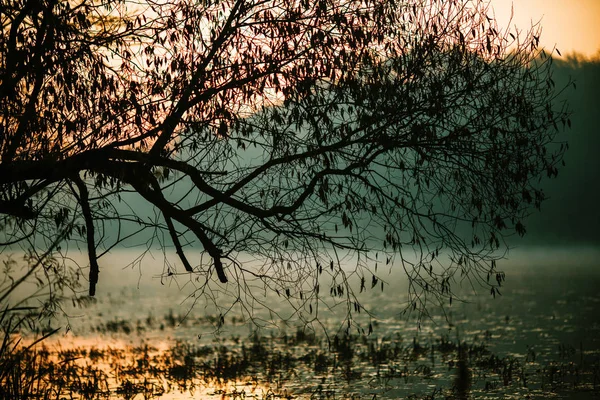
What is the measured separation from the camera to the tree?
8641 millimetres

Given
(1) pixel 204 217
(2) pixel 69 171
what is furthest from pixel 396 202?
(2) pixel 69 171

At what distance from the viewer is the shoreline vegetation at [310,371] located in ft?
40.7

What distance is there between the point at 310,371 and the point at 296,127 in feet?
25.3

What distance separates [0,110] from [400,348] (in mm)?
12985

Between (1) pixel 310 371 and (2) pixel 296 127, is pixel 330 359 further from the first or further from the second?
(2) pixel 296 127

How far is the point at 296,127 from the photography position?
903 centimetres

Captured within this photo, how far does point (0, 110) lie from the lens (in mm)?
8508

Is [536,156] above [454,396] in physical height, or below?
above

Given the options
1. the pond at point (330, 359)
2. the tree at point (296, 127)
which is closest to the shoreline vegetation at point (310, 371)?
the pond at point (330, 359)

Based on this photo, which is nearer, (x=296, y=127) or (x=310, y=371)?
(x=296, y=127)

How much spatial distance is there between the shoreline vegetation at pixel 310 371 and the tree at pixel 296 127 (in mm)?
2530

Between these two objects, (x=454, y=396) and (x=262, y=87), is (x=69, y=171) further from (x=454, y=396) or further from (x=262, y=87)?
(x=454, y=396)

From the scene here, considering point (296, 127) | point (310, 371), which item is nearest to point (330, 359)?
point (310, 371)

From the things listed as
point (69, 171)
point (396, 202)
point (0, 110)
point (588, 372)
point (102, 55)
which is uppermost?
point (102, 55)
